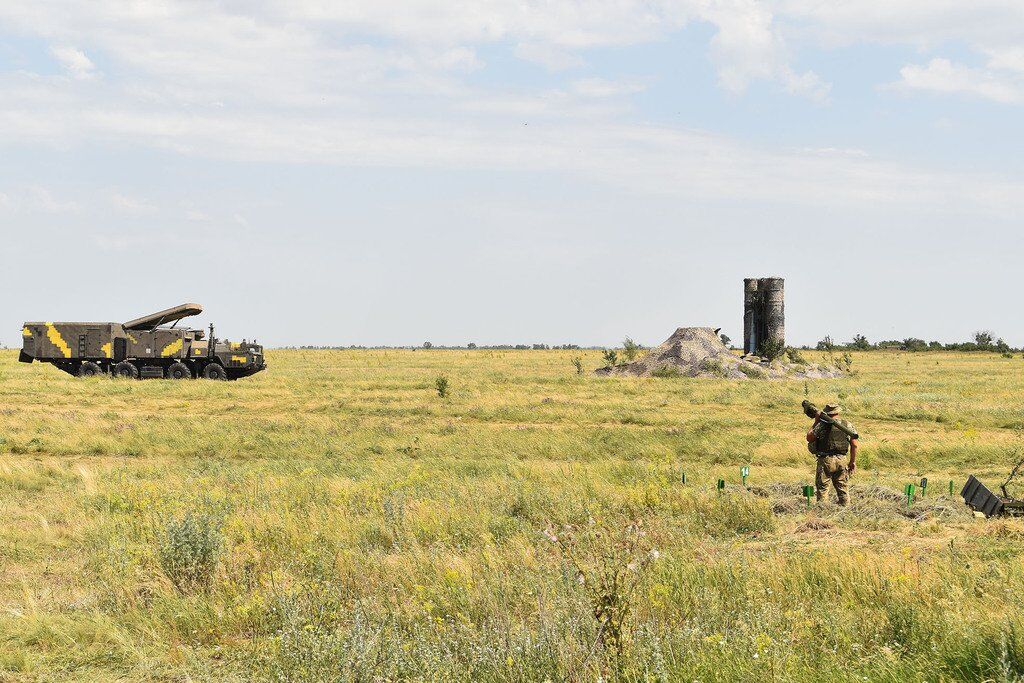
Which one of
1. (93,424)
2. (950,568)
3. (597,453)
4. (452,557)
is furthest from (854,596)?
(93,424)

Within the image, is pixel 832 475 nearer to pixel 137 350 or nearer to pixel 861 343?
pixel 137 350

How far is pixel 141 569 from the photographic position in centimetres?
790

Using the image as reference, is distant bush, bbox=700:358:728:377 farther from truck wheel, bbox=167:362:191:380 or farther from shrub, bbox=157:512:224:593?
shrub, bbox=157:512:224:593

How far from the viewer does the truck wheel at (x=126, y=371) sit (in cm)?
3556

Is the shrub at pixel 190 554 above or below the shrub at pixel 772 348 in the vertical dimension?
below

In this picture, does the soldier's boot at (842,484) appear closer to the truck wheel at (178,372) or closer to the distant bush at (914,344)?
the truck wheel at (178,372)

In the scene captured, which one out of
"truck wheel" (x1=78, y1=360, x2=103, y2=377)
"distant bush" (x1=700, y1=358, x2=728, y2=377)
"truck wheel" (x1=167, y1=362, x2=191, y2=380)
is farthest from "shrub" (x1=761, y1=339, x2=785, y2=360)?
"truck wheel" (x1=78, y1=360, x2=103, y2=377)

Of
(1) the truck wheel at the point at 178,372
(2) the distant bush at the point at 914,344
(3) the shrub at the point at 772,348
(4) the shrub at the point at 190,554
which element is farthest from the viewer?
(2) the distant bush at the point at 914,344

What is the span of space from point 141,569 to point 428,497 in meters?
3.81

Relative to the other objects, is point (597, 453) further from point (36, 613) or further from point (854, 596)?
point (36, 613)

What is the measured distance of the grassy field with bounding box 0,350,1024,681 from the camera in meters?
5.24

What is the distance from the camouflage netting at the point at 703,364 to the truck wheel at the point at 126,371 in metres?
20.3

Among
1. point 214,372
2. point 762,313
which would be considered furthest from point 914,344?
point 214,372

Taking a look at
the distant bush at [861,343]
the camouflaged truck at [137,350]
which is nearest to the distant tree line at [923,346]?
the distant bush at [861,343]
